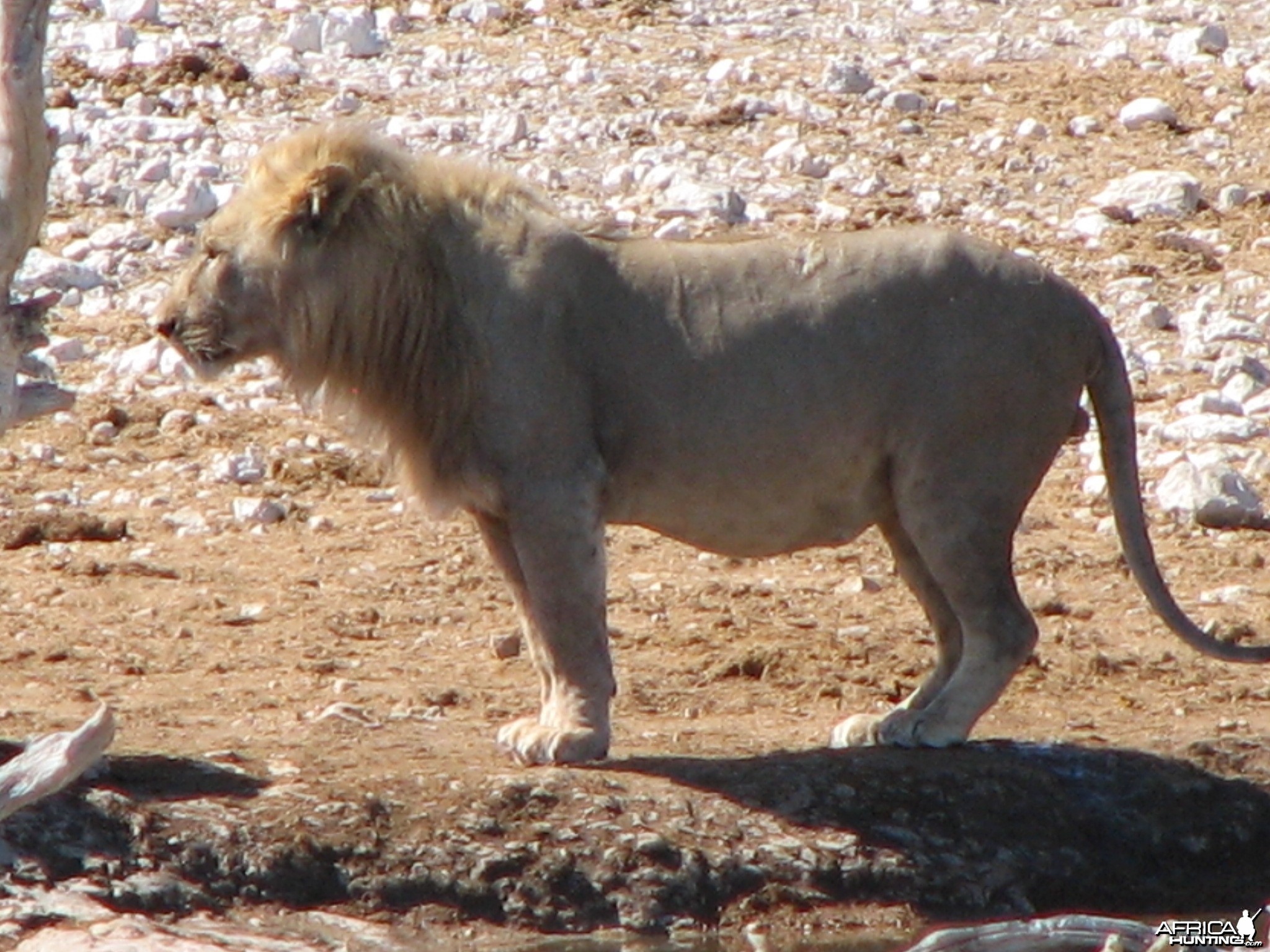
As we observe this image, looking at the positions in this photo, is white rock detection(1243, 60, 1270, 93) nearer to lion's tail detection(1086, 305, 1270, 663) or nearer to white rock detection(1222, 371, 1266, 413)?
white rock detection(1222, 371, 1266, 413)

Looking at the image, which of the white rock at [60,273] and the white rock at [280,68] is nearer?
the white rock at [60,273]

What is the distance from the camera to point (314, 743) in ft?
22.9

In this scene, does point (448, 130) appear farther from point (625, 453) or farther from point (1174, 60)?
point (625, 453)

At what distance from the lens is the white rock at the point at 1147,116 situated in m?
12.3

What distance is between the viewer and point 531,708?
7.65 meters

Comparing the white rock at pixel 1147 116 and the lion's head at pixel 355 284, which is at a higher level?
the lion's head at pixel 355 284

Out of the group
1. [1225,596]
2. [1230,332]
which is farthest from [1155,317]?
[1225,596]

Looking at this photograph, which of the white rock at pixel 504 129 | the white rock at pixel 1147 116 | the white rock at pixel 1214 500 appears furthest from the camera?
the white rock at pixel 1147 116

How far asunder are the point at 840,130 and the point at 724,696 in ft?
15.6

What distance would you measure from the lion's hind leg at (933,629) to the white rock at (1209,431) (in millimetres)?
3165

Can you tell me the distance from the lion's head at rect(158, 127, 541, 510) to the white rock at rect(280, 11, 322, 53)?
243 inches

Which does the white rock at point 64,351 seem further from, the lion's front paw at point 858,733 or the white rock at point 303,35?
the lion's front paw at point 858,733

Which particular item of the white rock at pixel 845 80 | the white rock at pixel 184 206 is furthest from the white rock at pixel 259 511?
the white rock at pixel 845 80

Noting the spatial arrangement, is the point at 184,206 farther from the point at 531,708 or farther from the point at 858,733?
the point at 858,733
